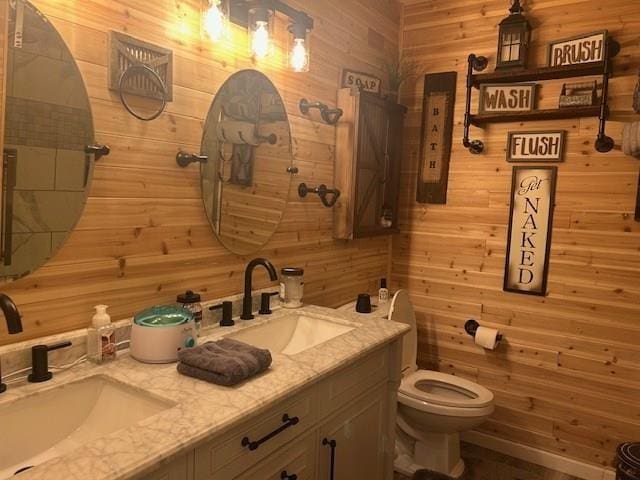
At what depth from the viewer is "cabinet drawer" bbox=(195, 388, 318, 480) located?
117 centimetres

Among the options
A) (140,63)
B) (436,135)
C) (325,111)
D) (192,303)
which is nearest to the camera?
(140,63)

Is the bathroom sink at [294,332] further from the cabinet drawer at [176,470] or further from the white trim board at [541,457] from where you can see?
the white trim board at [541,457]

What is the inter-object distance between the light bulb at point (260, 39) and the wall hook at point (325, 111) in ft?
1.21

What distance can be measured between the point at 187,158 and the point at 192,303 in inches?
19.8

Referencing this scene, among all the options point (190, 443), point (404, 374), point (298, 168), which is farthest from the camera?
point (404, 374)

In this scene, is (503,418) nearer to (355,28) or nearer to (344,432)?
(344,432)

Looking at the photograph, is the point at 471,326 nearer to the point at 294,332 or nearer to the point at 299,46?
the point at 294,332

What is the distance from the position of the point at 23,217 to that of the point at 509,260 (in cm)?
232

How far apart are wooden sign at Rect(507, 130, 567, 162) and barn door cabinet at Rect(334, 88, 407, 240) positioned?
620mm

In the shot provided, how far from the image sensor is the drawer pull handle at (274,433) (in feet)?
4.17

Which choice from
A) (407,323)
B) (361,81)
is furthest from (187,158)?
(407,323)

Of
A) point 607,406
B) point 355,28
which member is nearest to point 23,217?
point 355,28

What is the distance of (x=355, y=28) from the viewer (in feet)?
8.86

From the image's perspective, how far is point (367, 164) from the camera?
2.71 meters
